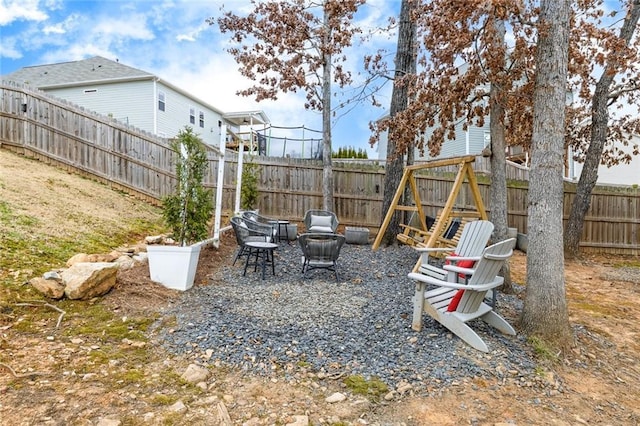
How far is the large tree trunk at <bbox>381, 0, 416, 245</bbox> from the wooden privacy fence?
172cm

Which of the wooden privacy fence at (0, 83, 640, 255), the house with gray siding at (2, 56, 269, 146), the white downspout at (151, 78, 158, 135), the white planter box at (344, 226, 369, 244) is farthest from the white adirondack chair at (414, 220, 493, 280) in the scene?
the white downspout at (151, 78, 158, 135)

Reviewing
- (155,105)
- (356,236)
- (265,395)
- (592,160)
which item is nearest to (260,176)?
(356,236)

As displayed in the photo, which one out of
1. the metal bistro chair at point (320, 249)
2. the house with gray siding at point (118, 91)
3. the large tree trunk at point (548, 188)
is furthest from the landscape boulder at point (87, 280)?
the house with gray siding at point (118, 91)

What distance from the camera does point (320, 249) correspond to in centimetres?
514

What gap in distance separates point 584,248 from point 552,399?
9.33 metres

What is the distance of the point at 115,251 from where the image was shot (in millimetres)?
4934

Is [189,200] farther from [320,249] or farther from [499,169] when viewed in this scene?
[499,169]

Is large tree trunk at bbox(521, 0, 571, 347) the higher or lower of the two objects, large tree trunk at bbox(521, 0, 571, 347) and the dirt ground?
the higher

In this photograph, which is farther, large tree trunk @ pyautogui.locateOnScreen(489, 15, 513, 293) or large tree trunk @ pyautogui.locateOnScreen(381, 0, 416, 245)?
large tree trunk @ pyautogui.locateOnScreen(381, 0, 416, 245)

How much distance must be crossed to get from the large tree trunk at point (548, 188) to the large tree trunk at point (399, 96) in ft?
12.1

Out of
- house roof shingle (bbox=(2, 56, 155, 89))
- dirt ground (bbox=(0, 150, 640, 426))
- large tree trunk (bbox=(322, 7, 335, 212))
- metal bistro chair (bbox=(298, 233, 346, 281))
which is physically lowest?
dirt ground (bbox=(0, 150, 640, 426))

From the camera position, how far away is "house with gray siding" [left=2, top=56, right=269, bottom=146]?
16109mm

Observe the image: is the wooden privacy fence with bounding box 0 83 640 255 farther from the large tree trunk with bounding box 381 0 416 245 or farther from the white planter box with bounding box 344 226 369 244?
the large tree trunk with bounding box 381 0 416 245

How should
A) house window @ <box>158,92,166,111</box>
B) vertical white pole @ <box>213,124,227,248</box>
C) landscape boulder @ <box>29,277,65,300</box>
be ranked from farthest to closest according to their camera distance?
1. house window @ <box>158,92,166,111</box>
2. vertical white pole @ <box>213,124,227,248</box>
3. landscape boulder @ <box>29,277,65,300</box>
